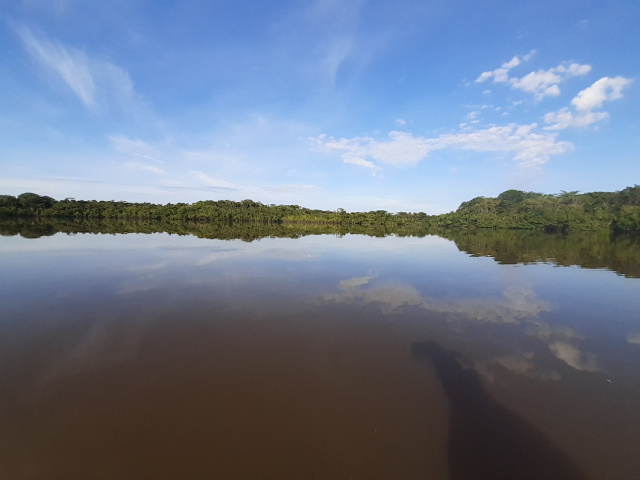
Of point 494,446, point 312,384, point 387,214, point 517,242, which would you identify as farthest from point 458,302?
point 387,214

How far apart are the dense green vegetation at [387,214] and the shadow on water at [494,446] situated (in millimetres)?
56196

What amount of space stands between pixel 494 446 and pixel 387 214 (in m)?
73.5

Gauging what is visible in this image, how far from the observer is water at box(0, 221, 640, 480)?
2578 mm

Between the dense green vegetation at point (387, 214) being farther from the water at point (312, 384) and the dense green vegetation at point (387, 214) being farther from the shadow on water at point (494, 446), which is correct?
the shadow on water at point (494, 446)

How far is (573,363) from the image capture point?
4391 millimetres

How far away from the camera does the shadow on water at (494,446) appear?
2512 millimetres

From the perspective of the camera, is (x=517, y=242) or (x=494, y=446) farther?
(x=517, y=242)

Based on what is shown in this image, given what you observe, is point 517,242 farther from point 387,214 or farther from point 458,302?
point 387,214

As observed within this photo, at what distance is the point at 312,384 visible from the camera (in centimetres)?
366

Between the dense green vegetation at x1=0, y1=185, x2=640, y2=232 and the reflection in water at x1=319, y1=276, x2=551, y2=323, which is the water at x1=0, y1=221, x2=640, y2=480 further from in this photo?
the dense green vegetation at x1=0, y1=185, x2=640, y2=232

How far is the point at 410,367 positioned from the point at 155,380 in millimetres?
3503

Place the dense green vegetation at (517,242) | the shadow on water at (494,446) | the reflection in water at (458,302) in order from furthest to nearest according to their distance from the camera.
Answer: the dense green vegetation at (517,242)
the reflection in water at (458,302)
the shadow on water at (494,446)

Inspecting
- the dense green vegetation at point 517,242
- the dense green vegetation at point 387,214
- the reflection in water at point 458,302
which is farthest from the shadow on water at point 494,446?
the dense green vegetation at point 387,214

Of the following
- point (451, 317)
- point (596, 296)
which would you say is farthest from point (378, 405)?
point (596, 296)
